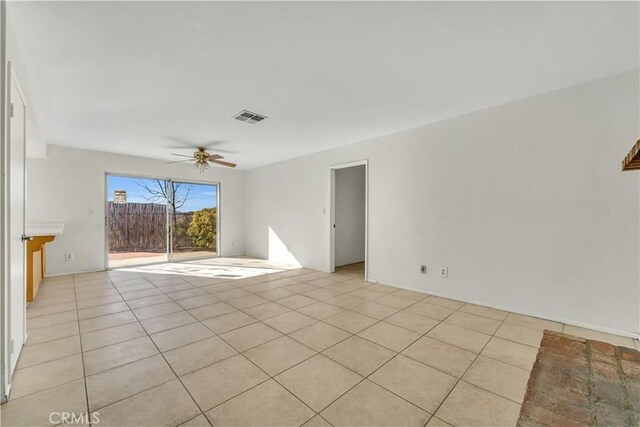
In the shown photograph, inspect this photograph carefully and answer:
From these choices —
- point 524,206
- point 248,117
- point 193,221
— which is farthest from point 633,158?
point 193,221

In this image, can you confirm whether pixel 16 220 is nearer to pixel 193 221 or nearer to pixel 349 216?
pixel 193 221

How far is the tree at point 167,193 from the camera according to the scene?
6254mm

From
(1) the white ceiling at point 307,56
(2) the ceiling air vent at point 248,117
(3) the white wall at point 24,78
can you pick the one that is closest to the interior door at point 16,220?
(3) the white wall at point 24,78

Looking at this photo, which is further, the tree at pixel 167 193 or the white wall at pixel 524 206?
the tree at pixel 167 193

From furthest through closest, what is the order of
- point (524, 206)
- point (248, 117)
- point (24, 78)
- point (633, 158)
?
1. point (248, 117)
2. point (524, 206)
3. point (24, 78)
4. point (633, 158)

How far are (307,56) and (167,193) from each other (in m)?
5.59

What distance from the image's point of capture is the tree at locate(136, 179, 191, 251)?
625 cm

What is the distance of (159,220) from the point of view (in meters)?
6.59

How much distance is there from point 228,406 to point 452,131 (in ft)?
12.5

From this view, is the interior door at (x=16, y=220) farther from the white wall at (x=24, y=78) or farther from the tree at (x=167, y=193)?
the tree at (x=167, y=193)

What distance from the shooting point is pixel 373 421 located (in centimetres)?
149

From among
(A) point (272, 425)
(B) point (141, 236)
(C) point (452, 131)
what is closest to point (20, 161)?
(A) point (272, 425)

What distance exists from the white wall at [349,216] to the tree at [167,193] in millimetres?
3957

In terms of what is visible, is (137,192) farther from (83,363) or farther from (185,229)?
(83,363)
